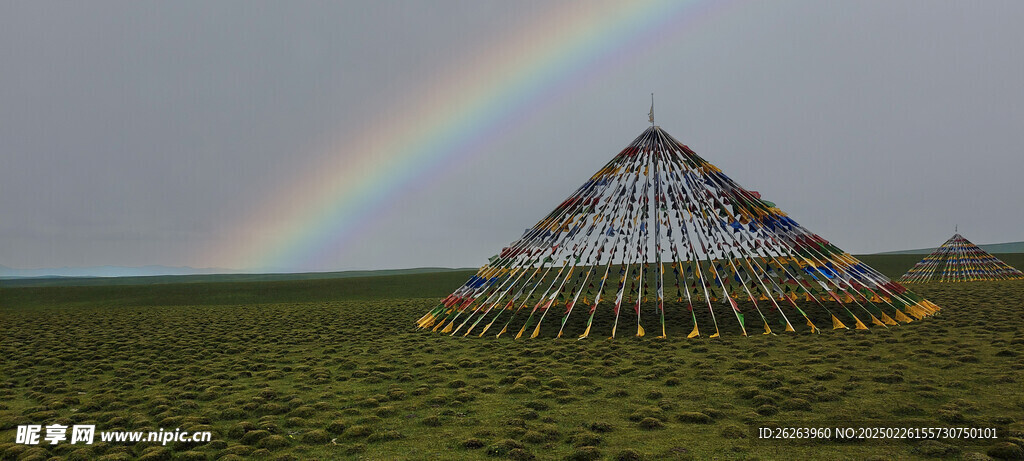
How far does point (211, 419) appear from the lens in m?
7.71

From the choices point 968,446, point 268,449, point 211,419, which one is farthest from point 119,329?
point 968,446

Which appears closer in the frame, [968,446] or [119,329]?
[968,446]

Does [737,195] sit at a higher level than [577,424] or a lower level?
higher

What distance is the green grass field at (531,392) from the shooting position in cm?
613

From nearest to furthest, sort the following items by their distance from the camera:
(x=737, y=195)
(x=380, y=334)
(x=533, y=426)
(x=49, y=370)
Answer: (x=533, y=426) → (x=49, y=370) → (x=737, y=195) → (x=380, y=334)

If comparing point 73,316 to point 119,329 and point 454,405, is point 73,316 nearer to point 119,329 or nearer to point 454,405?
point 119,329

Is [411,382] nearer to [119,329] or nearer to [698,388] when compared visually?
[698,388]

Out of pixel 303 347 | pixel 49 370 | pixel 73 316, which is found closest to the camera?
pixel 49 370

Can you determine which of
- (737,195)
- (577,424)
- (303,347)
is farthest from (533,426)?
(737,195)

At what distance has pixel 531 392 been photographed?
28.6 ft

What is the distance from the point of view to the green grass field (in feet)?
20.1

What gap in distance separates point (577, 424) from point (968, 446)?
4.36m

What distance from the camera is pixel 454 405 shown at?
8148mm

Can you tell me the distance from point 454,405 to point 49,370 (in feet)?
37.4
